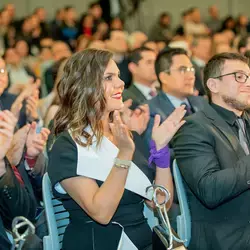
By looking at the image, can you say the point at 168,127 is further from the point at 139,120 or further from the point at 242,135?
the point at 139,120

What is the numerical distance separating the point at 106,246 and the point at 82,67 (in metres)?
0.82

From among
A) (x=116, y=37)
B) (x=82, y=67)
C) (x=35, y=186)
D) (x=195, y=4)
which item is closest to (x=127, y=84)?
(x=116, y=37)

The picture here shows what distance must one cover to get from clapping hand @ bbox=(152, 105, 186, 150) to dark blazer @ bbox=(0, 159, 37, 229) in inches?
27.3

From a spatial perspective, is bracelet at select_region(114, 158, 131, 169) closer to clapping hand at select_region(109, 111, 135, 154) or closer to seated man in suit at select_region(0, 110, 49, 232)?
clapping hand at select_region(109, 111, 135, 154)

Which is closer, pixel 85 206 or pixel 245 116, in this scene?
pixel 85 206

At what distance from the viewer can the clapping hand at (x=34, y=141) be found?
9.65ft

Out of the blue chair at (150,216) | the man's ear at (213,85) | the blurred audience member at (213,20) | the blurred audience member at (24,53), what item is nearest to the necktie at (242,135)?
the man's ear at (213,85)

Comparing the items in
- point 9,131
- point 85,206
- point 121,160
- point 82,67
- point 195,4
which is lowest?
point 195,4

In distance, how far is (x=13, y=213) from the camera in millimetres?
2654

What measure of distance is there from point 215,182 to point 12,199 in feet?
3.16

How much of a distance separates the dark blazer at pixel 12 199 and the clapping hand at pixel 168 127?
692 mm

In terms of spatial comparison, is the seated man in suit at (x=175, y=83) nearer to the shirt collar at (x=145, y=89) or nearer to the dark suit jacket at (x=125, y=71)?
the shirt collar at (x=145, y=89)

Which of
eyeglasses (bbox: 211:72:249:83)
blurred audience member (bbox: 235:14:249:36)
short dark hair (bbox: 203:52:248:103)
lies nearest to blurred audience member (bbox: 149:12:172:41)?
blurred audience member (bbox: 235:14:249:36)

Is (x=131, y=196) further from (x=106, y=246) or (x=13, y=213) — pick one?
(x=13, y=213)
